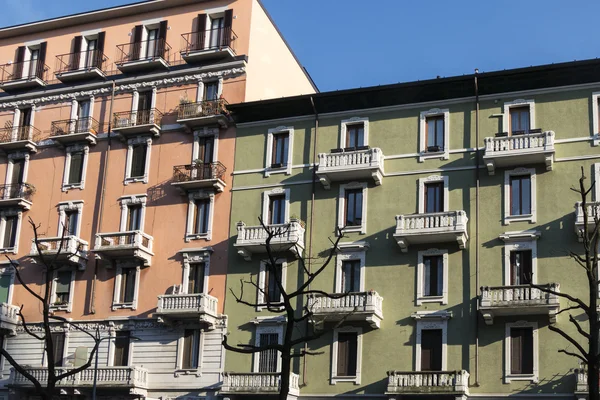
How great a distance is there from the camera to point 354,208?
45.5 m

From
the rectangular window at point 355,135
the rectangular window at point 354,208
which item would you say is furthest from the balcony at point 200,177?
the rectangular window at point 354,208

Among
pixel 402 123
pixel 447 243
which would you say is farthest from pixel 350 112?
pixel 447 243

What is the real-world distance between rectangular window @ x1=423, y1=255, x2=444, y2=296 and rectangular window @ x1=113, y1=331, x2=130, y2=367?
54.4 feet

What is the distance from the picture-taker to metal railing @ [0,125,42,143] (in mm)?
54406

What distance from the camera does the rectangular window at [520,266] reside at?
4116cm

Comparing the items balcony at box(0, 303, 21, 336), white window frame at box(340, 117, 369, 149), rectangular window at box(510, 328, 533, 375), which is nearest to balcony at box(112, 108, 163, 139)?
white window frame at box(340, 117, 369, 149)

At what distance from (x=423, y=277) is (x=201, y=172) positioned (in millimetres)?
13937

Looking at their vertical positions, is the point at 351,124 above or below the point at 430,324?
above

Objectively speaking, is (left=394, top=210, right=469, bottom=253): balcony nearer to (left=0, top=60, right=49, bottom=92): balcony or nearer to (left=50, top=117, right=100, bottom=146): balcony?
(left=50, top=117, right=100, bottom=146): balcony

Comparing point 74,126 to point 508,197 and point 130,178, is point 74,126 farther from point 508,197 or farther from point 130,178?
point 508,197

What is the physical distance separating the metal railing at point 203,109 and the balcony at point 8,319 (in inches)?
571

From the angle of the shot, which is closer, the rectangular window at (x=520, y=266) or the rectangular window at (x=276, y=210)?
the rectangular window at (x=520, y=266)

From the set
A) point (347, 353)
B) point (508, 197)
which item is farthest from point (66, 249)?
point (508, 197)

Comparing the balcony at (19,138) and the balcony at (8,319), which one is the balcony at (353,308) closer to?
the balcony at (8,319)
